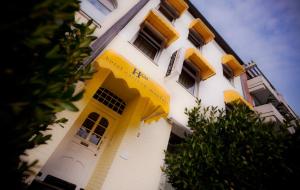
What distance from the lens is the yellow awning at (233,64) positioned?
1290 cm

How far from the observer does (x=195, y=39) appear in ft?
42.3

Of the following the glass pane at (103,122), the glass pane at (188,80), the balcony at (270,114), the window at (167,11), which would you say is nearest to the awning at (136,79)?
the glass pane at (103,122)

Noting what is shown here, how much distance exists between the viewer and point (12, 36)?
5.06 ft

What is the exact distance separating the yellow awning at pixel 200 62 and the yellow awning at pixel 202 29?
3.06m

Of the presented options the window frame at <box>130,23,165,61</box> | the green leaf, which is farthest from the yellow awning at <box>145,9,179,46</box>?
the green leaf

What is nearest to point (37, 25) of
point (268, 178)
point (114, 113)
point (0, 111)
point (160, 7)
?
point (0, 111)

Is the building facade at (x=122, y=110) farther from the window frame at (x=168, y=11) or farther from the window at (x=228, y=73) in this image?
the window at (x=228, y=73)

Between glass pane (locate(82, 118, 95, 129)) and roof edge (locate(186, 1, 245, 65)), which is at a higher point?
roof edge (locate(186, 1, 245, 65))

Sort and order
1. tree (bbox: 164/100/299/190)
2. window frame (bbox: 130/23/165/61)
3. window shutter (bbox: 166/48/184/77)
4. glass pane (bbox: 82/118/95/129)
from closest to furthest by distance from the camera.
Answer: tree (bbox: 164/100/299/190) → glass pane (bbox: 82/118/95/129) → window shutter (bbox: 166/48/184/77) → window frame (bbox: 130/23/165/61)

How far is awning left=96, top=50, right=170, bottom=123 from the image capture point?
511cm

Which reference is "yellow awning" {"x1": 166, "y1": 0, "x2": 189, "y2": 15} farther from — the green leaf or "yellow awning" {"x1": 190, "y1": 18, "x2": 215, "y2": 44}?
the green leaf

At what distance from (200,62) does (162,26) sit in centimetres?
294

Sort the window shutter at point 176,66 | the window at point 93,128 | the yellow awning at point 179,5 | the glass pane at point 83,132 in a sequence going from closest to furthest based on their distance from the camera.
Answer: the glass pane at point 83,132
the window at point 93,128
the window shutter at point 176,66
the yellow awning at point 179,5

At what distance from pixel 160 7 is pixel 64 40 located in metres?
10.4
